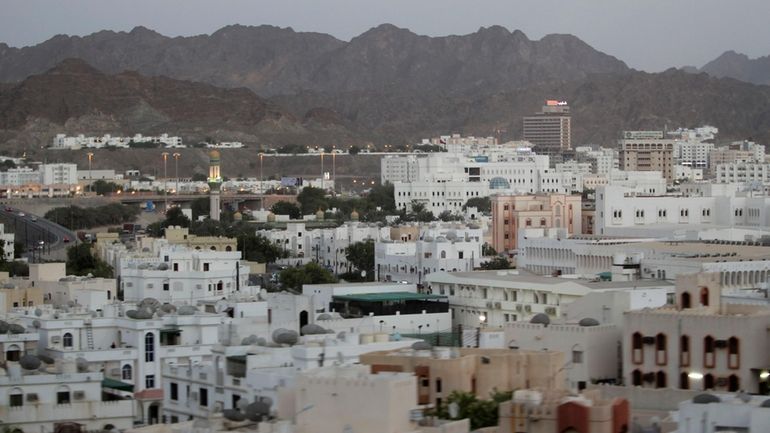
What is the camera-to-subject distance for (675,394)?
1055 inches

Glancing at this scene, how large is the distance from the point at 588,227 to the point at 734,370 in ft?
170

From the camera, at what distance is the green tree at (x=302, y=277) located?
57.9 metres

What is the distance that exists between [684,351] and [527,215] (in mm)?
49017

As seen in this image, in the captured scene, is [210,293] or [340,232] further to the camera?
[340,232]

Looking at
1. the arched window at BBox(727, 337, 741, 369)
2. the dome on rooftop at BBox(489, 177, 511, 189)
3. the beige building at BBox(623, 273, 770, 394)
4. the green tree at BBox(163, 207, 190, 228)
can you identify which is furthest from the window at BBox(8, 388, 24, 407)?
the dome on rooftop at BBox(489, 177, 511, 189)

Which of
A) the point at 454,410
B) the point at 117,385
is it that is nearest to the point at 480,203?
the point at 117,385

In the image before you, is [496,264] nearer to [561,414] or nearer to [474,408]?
[474,408]

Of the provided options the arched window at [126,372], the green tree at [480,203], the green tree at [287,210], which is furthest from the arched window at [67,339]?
the green tree at [287,210]

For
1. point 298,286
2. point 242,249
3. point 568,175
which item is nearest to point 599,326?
point 298,286

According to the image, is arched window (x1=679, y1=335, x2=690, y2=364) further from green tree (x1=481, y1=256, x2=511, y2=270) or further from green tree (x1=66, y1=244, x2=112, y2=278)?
green tree (x1=66, y1=244, x2=112, y2=278)

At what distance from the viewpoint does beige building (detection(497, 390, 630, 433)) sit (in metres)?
22.6

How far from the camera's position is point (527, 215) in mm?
78500

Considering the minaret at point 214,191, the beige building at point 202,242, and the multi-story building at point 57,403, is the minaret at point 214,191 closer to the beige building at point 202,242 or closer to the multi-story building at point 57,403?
the beige building at point 202,242

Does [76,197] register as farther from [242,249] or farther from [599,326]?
[599,326]
